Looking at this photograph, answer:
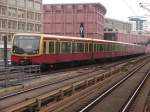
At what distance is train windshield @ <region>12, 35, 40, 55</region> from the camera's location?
32938 mm

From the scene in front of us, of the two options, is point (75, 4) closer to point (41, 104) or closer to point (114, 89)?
point (114, 89)

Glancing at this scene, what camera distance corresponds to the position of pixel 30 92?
21312 millimetres

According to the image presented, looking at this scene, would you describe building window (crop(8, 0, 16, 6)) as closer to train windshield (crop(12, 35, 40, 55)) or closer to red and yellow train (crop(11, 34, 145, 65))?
red and yellow train (crop(11, 34, 145, 65))

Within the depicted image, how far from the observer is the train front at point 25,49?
108 ft

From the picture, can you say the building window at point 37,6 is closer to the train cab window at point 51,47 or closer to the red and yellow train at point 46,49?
the red and yellow train at point 46,49

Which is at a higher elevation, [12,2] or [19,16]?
[12,2]

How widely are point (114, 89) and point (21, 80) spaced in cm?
534

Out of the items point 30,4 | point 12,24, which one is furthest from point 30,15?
point 12,24

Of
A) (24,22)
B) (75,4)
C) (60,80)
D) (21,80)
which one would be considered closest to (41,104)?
(21,80)

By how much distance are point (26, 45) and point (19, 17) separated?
5845 cm

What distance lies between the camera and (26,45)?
109 feet

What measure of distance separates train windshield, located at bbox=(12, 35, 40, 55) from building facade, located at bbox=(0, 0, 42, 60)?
40910 millimetres

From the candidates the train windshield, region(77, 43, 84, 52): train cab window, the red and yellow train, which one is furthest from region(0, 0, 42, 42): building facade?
the train windshield

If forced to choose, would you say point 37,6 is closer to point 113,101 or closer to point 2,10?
point 2,10
